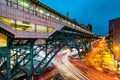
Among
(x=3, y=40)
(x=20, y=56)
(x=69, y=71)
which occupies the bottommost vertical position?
(x=69, y=71)

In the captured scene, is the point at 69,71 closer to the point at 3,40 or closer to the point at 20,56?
the point at 20,56

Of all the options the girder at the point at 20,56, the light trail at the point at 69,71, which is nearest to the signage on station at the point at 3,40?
the girder at the point at 20,56

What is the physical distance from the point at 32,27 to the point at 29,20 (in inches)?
49.3

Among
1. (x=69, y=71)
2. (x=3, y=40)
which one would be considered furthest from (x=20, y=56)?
(x=69, y=71)

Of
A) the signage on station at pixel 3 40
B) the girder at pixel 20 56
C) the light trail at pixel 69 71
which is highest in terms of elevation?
the signage on station at pixel 3 40

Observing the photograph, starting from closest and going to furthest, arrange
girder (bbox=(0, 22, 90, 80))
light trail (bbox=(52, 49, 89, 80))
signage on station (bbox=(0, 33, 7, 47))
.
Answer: signage on station (bbox=(0, 33, 7, 47)), girder (bbox=(0, 22, 90, 80)), light trail (bbox=(52, 49, 89, 80))

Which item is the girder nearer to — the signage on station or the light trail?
the signage on station

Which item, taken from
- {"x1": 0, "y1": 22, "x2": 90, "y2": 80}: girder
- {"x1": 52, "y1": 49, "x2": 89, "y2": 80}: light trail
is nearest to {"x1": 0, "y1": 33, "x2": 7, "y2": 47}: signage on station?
{"x1": 0, "y1": 22, "x2": 90, "y2": 80}: girder

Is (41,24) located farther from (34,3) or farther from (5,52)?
(5,52)

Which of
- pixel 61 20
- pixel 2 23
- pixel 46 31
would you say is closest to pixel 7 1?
pixel 2 23

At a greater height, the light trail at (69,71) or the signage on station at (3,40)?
the signage on station at (3,40)

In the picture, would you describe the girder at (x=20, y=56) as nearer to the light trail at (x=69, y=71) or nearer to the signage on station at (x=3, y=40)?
the signage on station at (x=3, y=40)

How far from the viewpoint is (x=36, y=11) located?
21531mm

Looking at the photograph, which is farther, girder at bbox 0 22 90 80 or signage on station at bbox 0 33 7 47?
girder at bbox 0 22 90 80
